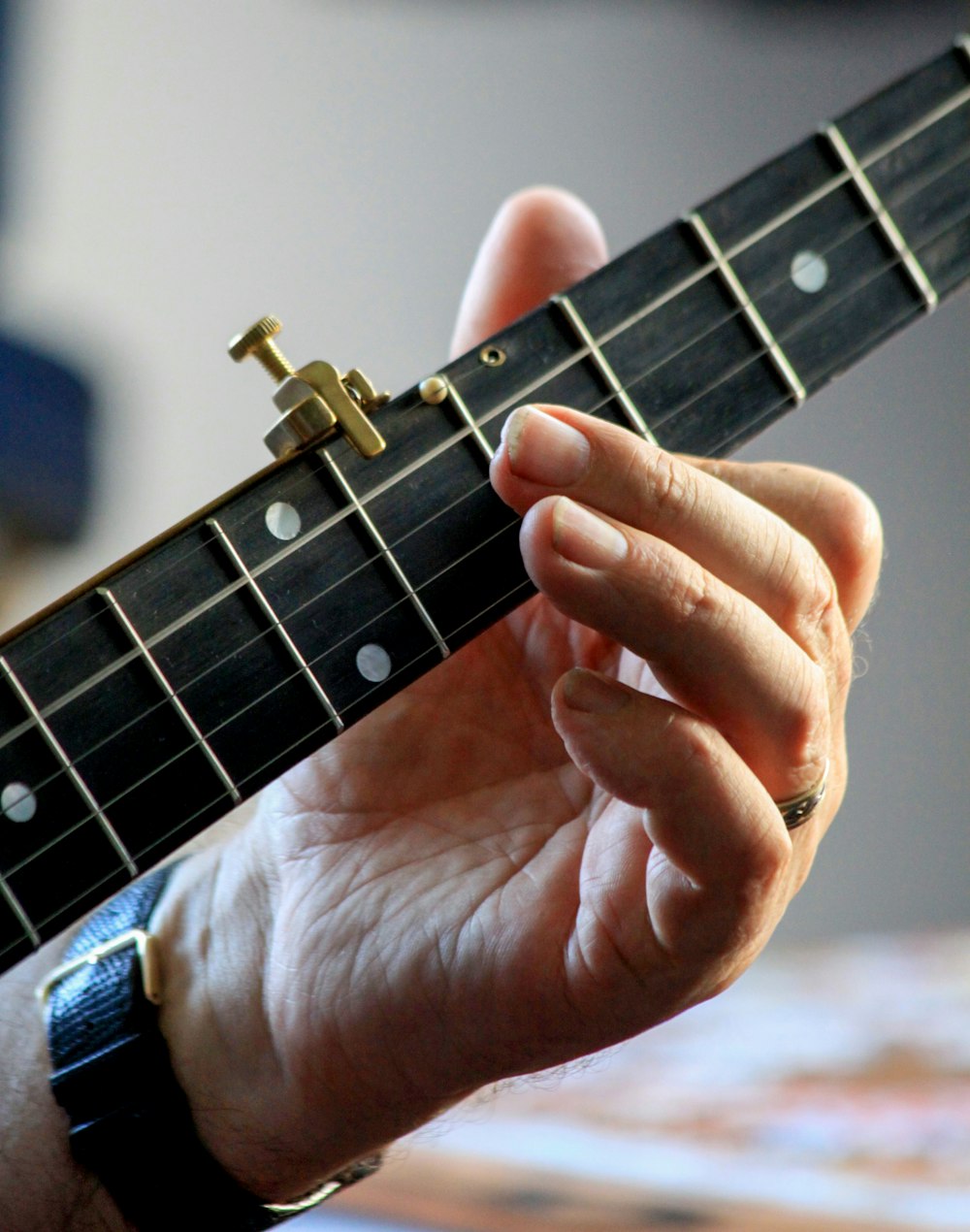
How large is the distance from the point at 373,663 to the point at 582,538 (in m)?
0.10

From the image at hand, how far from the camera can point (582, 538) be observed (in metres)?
0.44

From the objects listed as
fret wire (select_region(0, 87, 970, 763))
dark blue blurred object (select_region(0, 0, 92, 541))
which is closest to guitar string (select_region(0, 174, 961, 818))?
fret wire (select_region(0, 87, 970, 763))

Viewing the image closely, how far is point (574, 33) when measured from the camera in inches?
76.6

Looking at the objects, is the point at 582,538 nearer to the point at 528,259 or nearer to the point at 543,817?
the point at 543,817

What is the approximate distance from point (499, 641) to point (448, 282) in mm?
1296

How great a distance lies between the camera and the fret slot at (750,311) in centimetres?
56

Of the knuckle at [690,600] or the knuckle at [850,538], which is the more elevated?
the knuckle at [690,600]

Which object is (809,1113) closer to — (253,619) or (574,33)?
(253,619)

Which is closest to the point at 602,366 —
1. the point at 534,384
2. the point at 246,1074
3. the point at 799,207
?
the point at 534,384

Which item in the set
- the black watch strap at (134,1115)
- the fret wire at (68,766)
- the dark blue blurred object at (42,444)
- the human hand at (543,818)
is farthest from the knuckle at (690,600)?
the dark blue blurred object at (42,444)

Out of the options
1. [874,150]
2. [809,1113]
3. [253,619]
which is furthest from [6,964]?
[809,1113]

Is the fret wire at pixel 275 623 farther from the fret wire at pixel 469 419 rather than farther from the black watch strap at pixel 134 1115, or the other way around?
the black watch strap at pixel 134 1115

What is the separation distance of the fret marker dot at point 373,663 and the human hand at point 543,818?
0.07 m

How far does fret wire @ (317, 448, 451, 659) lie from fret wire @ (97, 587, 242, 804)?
0.31ft
